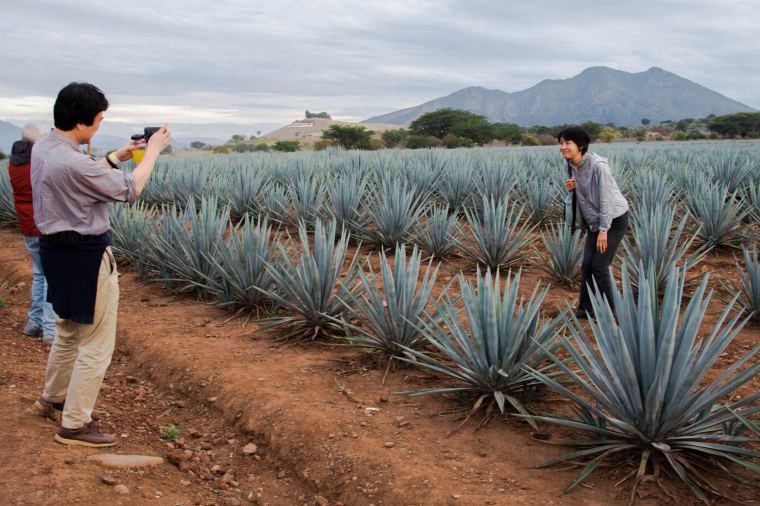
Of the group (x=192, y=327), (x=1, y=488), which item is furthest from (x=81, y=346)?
(x=192, y=327)

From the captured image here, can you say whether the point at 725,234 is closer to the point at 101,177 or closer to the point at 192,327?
the point at 192,327

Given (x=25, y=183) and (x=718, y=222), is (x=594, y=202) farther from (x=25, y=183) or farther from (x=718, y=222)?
(x=25, y=183)

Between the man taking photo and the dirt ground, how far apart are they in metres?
0.32

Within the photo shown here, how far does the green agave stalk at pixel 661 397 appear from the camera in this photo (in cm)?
311

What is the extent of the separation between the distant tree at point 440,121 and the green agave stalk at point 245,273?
5367 cm

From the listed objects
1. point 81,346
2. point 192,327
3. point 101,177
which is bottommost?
point 192,327

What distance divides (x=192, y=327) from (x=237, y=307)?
504 millimetres

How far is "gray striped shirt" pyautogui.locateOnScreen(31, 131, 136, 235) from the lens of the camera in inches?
124

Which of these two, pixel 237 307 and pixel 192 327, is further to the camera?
pixel 237 307

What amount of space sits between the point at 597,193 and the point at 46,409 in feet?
13.3

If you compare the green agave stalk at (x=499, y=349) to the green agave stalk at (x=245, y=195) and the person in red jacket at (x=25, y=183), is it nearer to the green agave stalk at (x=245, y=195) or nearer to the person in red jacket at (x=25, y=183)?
the person in red jacket at (x=25, y=183)

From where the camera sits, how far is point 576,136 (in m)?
5.39

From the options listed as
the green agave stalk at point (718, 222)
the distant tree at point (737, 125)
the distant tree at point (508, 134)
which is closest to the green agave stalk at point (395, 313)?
the green agave stalk at point (718, 222)

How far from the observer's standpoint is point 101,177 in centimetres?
317
